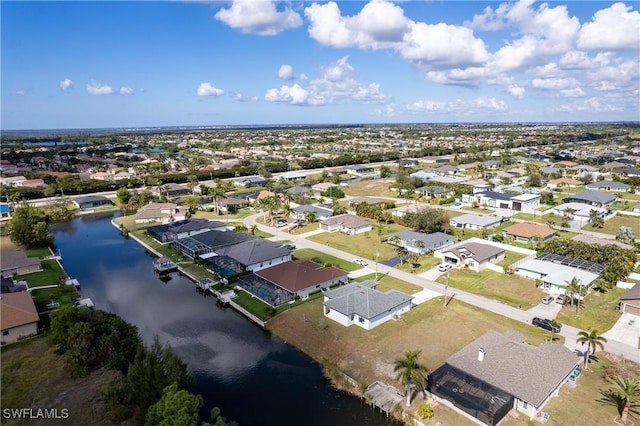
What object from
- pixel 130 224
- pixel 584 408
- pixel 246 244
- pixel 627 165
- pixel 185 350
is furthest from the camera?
pixel 627 165

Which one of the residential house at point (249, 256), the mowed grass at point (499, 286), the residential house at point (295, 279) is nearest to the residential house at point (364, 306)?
the residential house at point (295, 279)

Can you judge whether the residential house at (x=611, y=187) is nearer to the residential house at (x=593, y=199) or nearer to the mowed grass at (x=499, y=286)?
the residential house at (x=593, y=199)

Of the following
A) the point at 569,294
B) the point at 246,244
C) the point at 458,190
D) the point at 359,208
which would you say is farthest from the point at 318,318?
the point at 458,190

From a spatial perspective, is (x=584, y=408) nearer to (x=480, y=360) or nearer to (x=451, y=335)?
(x=480, y=360)

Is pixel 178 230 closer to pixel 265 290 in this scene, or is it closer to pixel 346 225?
pixel 265 290

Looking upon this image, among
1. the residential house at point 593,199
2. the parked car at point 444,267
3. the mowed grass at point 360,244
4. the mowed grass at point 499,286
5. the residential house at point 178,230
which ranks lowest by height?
the mowed grass at point 499,286

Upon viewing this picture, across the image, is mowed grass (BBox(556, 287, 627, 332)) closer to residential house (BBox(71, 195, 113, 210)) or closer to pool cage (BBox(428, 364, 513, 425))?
pool cage (BBox(428, 364, 513, 425))

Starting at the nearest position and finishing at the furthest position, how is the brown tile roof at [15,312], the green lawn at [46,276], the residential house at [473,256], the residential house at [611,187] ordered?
the brown tile roof at [15,312], the green lawn at [46,276], the residential house at [473,256], the residential house at [611,187]

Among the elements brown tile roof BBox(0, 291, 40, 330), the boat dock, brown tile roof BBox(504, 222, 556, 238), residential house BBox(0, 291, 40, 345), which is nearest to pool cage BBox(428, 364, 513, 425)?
residential house BBox(0, 291, 40, 345)
